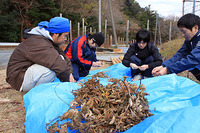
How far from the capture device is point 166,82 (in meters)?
1.75

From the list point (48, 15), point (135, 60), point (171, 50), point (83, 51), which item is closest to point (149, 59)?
point (135, 60)

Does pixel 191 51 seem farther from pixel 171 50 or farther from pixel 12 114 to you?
pixel 171 50

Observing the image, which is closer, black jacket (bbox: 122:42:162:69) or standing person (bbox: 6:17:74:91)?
standing person (bbox: 6:17:74:91)

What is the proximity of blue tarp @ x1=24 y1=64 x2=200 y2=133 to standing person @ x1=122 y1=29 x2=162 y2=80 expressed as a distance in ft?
3.86

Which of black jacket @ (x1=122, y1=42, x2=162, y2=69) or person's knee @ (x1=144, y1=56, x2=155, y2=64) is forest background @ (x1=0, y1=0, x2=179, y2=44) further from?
person's knee @ (x1=144, y1=56, x2=155, y2=64)

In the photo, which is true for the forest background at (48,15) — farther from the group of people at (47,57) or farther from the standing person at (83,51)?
the group of people at (47,57)

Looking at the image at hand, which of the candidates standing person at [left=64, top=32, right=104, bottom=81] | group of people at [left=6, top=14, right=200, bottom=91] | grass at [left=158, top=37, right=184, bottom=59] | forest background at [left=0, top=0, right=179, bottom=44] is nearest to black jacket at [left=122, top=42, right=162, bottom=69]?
group of people at [left=6, top=14, right=200, bottom=91]

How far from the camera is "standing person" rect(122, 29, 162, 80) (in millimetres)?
2945

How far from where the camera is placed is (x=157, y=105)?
1438 mm

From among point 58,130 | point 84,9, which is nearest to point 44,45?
point 58,130

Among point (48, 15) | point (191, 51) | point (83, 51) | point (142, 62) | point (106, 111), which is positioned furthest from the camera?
point (48, 15)

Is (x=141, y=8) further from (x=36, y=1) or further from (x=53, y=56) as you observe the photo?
(x=53, y=56)

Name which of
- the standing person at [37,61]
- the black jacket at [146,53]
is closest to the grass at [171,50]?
the black jacket at [146,53]

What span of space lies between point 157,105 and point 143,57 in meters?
1.91
